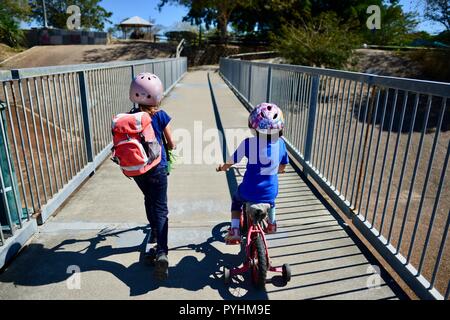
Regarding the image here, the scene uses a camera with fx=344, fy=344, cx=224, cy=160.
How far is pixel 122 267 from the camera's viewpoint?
2.97 meters

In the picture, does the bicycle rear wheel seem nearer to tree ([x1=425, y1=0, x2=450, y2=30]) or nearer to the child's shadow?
the child's shadow

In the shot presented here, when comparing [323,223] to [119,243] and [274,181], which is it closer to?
A: [274,181]

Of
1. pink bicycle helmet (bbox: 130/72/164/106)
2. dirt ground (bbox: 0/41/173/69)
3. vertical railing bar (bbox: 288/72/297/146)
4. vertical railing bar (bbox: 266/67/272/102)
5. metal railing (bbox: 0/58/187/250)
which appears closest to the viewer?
pink bicycle helmet (bbox: 130/72/164/106)

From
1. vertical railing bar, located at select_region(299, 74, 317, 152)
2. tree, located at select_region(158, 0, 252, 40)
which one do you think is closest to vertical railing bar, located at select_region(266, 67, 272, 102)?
vertical railing bar, located at select_region(299, 74, 317, 152)

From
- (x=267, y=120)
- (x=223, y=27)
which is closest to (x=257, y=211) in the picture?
(x=267, y=120)

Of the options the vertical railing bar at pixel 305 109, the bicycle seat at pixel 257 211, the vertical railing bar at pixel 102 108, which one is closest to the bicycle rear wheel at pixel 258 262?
the bicycle seat at pixel 257 211

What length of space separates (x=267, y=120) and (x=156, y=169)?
3.23 ft

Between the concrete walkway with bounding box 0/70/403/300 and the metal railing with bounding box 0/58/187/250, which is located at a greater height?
the metal railing with bounding box 0/58/187/250

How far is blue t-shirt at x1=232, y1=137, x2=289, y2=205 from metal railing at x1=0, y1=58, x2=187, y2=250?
5.65ft

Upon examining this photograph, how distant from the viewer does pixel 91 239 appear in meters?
3.40

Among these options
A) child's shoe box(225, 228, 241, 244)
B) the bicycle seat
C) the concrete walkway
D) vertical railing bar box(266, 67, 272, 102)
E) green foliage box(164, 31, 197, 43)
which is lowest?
the concrete walkway

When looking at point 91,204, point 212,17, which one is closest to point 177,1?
point 212,17

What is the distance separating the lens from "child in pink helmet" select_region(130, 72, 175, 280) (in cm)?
269

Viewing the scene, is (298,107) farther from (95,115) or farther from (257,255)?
(257,255)
